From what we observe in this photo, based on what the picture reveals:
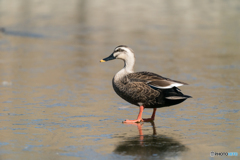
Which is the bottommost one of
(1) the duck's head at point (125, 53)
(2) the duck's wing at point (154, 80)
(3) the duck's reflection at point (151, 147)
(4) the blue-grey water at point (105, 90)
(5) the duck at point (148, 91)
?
(4) the blue-grey water at point (105, 90)

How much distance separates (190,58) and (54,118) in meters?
7.41

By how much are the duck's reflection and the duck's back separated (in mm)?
1073

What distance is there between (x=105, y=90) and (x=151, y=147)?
3941 millimetres

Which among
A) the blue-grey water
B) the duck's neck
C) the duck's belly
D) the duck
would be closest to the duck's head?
the duck's neck

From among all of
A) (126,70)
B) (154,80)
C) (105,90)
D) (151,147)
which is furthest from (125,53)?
(151,147)

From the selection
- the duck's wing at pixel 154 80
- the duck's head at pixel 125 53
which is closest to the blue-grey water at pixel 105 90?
the duck's wing at pixel 154 80

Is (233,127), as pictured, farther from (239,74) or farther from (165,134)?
(239,74)

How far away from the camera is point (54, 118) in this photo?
22.8 ft

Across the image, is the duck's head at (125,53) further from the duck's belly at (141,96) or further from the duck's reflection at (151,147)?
the duck's reflection at (151,147)

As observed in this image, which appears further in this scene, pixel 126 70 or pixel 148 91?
pixel 126 70

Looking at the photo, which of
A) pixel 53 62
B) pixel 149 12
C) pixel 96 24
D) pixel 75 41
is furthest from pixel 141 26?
pixel 53 62

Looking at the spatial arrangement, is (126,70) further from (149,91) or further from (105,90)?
(105,90)

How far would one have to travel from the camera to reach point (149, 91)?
708 cm

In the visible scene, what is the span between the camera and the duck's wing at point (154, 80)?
267 inches
